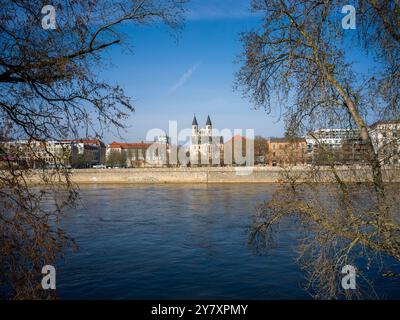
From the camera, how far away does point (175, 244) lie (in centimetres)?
1614

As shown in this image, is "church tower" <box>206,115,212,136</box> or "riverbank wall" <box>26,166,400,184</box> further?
"church tower" <box>206,115,212,136</box>

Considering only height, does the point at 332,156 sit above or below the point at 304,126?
below

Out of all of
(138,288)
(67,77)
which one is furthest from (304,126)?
(138,288)

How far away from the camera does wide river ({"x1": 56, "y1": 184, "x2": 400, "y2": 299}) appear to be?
10469mm

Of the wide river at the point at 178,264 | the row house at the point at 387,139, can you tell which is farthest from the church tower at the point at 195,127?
the row house at the point at 387,139

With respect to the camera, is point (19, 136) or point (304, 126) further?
point (304, 126)

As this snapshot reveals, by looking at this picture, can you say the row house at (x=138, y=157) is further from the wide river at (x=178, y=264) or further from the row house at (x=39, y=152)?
the row house at (x=39, y=152)

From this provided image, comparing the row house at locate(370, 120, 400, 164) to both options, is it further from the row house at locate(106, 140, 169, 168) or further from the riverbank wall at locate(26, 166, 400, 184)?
the row house at locate(106, 140, 169, 168)

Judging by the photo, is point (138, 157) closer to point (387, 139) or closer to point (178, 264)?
point (178, 264)

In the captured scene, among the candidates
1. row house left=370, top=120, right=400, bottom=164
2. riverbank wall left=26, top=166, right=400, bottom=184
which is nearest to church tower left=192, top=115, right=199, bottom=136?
riverbank wall left=26, top=166, right=400, bottom=184

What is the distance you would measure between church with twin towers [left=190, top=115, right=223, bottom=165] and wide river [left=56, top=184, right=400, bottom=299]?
68.5 m
